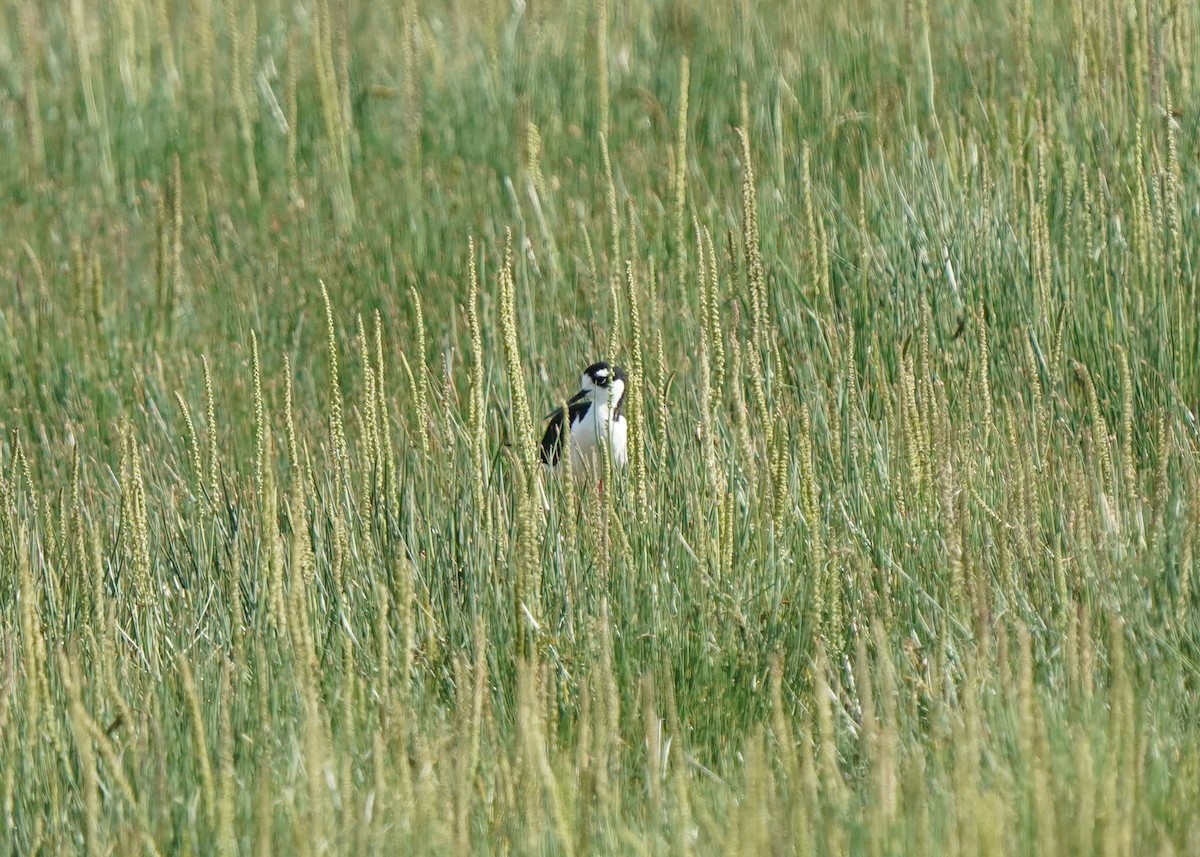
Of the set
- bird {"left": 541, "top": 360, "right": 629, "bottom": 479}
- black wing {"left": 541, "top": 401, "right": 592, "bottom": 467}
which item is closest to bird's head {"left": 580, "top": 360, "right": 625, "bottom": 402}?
bird {"left": 541, "top": 360, "right": 629, "bottom": 479}

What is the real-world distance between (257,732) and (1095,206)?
8.29ft

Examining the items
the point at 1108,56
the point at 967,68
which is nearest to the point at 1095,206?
the point at 1108,56

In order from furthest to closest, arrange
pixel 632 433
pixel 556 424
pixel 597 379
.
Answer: pixel 556 424 → pixel 597 379 → pixel 632 433

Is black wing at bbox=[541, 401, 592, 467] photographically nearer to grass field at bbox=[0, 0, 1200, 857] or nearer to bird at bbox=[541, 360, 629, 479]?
bird at bbox=[541, 360, 629, 479]

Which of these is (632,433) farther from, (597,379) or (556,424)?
(556,424)

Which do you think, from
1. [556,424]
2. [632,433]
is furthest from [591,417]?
[632,433]

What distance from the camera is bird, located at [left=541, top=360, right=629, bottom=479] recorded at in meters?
3.99

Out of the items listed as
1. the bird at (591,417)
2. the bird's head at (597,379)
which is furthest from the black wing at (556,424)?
the bird's head at (597,379)

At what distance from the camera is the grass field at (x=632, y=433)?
1935 mm

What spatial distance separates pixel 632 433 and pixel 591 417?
2.16m

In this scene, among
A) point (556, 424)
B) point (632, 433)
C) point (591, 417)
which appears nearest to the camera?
point (632, 433)

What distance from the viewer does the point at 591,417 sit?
180 inches

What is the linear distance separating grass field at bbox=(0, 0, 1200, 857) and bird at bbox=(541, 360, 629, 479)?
2.5 inches

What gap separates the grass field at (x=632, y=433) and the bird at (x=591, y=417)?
63 mm
